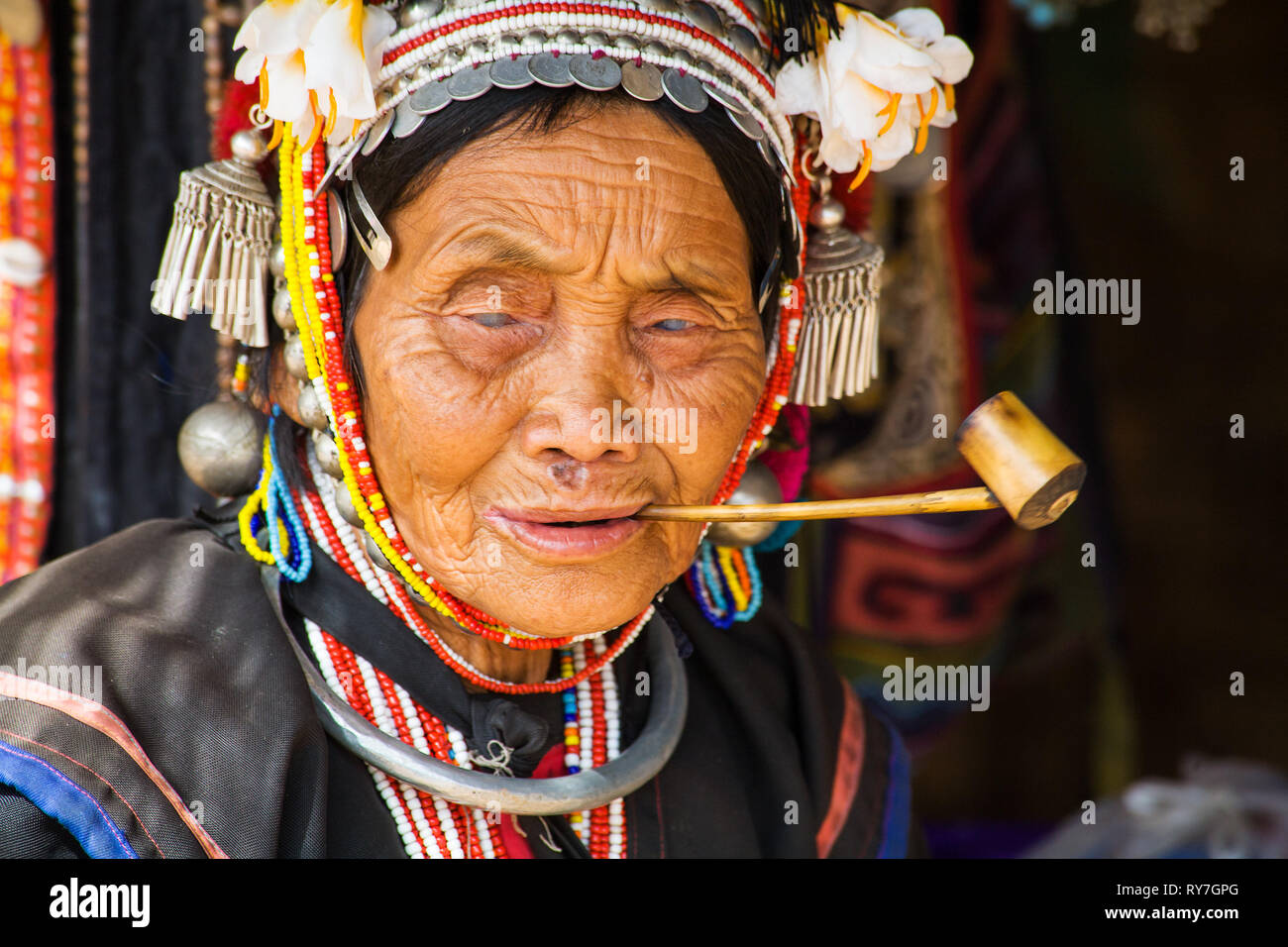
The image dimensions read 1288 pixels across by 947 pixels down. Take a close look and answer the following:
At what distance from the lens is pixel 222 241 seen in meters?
1.63

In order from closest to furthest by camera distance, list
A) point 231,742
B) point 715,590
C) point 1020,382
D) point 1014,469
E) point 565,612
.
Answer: point 1014,469 → point 231,742 → point 565,612 → point 715,590 → point 1020,382

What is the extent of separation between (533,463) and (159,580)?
52cm

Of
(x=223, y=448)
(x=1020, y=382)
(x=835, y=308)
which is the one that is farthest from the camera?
(x=1020, y=382)

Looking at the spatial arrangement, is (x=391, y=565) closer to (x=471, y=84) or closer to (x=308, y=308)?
(x=308, y=308)

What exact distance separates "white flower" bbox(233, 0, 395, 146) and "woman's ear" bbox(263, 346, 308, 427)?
0.34 m

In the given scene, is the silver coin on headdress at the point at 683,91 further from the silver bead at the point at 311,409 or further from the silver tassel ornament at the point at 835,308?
the silver bead at the point at 311,409

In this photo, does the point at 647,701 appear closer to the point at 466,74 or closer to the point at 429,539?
the point at 429,539

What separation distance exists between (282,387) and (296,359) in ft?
0.35

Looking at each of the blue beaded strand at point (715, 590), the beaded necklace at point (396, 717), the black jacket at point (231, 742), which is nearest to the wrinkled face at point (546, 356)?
the beaded necklace at point (396, 717)

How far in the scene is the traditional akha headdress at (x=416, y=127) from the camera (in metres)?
1.45

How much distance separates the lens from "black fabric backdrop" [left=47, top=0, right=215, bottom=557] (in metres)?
2.00

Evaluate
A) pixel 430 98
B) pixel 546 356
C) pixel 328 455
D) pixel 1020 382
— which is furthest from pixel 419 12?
pixel 1020 382

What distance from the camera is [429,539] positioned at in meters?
1.54
